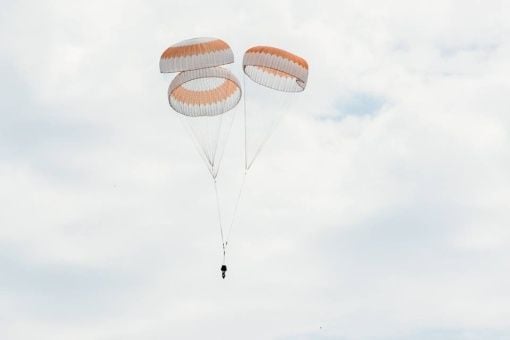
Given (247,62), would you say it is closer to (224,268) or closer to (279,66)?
(279,66)

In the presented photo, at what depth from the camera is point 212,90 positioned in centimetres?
7775

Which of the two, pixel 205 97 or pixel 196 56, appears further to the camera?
pixel 205 97

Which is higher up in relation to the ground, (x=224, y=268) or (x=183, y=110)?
(x=183, y=110)

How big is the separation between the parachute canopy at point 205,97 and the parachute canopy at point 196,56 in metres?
3.48

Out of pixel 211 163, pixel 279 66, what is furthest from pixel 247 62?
pixel 211 163

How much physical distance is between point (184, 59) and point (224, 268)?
43.4ft

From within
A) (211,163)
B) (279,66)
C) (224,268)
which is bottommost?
(224,268)

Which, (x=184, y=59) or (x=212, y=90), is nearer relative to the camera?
(x=184, y=59)

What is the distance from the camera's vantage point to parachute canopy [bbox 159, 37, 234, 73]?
72625 millimetres

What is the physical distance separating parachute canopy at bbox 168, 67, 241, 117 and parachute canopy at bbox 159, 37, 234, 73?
11.4 feet

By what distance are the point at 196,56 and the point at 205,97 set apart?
18.0ft

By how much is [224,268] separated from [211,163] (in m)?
6.65

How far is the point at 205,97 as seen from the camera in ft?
255

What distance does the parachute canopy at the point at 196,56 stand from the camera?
72.6 m
